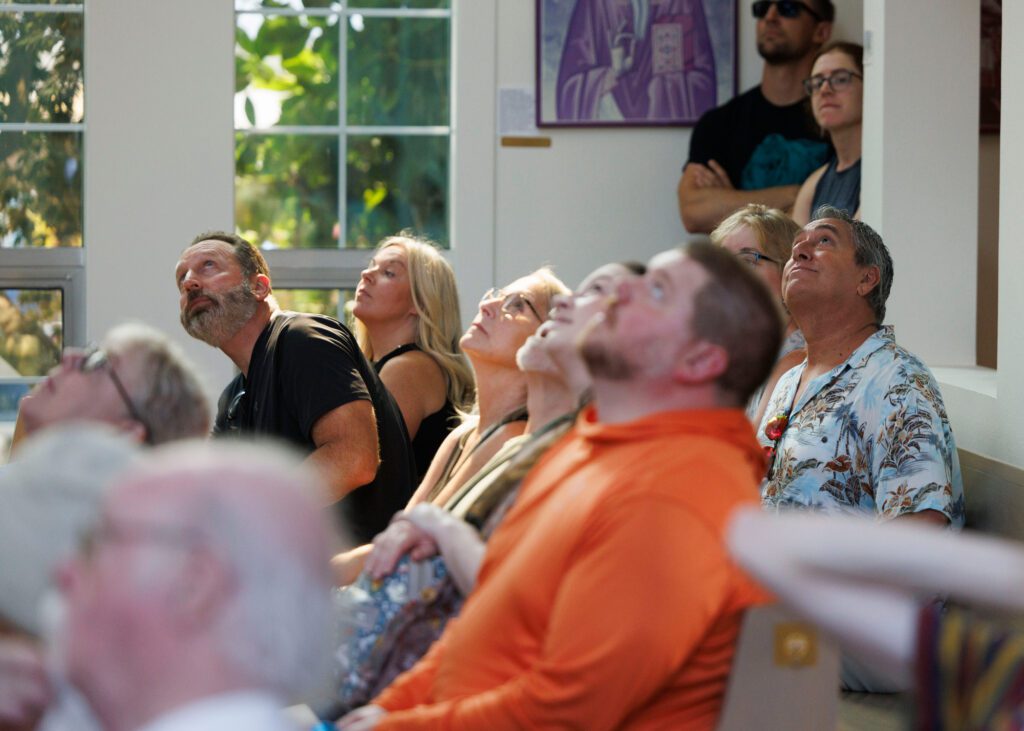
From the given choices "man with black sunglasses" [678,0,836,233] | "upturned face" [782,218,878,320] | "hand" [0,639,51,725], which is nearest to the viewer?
"hand" [0,639,51,725]

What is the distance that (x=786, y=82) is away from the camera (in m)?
5.69

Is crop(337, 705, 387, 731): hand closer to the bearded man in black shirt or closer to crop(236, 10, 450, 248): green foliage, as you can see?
the bearded man in black shirt

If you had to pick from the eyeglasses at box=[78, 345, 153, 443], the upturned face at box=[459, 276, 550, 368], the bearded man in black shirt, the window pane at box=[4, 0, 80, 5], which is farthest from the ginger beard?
the window pane at box=[4, 0, 80, 5]

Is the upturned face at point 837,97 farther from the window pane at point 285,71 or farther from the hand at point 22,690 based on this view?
the hand at point 22,690

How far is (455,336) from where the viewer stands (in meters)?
4.16

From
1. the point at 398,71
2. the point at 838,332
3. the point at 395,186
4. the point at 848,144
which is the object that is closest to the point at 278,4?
the point at 398,71

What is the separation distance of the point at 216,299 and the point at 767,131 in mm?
2770

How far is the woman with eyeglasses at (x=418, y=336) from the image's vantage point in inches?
158

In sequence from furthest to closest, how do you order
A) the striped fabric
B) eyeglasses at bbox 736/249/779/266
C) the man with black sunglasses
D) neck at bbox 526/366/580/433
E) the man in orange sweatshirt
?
the man with black sunglasses < eyeglasses at bbox 736/249/779/266 < neck at bbox 526/366/580/433 < the man in orange sweatshirt < the striped fabric

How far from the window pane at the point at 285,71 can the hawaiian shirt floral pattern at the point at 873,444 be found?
10.9 feet

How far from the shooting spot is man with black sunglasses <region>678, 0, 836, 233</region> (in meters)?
5.58

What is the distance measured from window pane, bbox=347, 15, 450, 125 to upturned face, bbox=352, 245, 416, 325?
2039 millimetres

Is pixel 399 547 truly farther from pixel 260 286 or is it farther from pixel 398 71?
pixel 398 71

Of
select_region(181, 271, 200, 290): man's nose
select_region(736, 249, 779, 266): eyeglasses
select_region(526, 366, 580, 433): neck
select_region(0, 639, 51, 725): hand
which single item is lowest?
select_region(0, 639, 51, 725): hand
